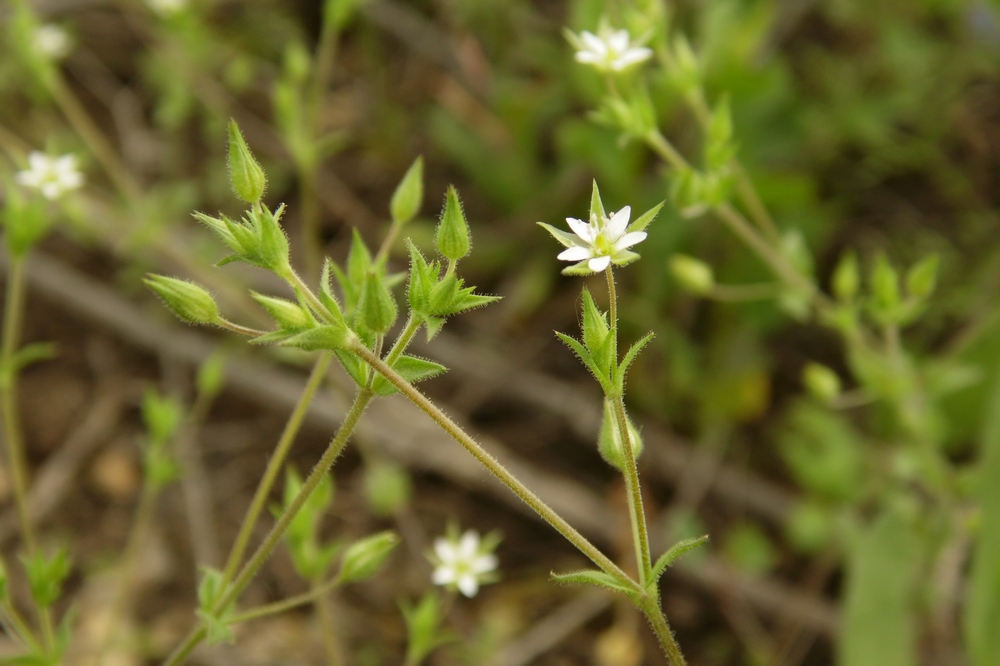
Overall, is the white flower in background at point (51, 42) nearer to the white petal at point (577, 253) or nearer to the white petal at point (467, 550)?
the white petal at point (467, 550)

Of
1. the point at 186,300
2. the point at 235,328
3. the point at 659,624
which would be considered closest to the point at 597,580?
the point at 659,624

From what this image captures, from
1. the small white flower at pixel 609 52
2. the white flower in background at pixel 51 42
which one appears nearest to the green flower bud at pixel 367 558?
the small white flower at pixel 609 52

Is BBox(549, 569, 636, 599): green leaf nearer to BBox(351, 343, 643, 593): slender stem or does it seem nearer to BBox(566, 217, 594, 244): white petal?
BBox(351, 343, 643, 593): slender stem

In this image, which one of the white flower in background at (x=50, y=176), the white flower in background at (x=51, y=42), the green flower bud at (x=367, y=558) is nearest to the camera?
the green flower bud at (x=367, y=558)

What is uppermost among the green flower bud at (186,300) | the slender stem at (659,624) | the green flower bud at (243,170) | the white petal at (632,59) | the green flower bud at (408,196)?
the white petal at (632,59)

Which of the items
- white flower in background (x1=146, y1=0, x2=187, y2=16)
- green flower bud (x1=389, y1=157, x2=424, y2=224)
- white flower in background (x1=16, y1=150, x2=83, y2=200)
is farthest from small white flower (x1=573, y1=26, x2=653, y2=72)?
white flower in background (x1=146, y1=0, x2=187, y2=16)

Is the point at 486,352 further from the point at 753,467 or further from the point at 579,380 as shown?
the point at 753,467

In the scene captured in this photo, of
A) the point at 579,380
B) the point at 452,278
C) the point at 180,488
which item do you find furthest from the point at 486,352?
the point at 452,278
